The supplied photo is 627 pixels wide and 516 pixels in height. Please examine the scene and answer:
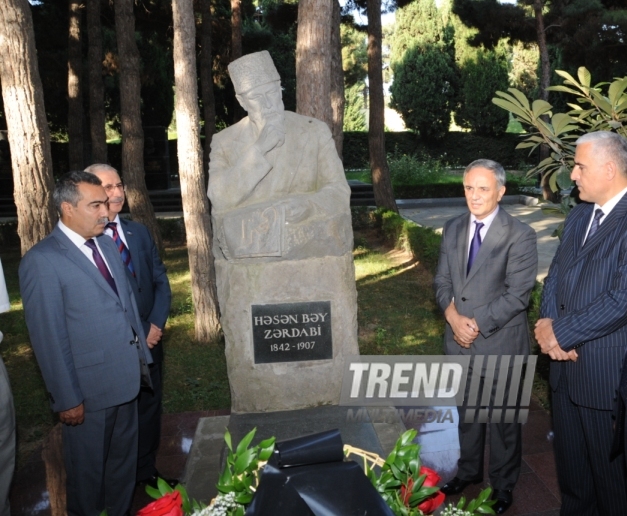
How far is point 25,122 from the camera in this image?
5.70 metres

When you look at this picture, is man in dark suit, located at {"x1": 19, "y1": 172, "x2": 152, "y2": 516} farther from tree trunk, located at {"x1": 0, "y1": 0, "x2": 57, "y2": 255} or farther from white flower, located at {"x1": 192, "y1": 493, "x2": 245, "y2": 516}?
tree trunk, located at {"x1": 0, "y1": 0, "x2": 57, "y2": 255}

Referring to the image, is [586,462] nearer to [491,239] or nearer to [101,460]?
[491,239]

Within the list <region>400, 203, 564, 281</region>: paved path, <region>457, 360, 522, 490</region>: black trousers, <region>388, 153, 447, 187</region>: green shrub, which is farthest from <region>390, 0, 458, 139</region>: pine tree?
<region>457, 360, 522, 490</region>: black trousers

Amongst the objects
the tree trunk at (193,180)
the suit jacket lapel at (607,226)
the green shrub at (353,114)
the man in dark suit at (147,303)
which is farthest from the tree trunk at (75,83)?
the green shrub at (353,114)

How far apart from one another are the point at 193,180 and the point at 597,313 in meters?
5.25

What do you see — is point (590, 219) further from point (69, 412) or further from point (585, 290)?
point (69, 412)

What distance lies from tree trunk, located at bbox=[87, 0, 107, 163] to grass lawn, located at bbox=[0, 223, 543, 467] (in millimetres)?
4242

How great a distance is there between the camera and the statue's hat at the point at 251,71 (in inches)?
144

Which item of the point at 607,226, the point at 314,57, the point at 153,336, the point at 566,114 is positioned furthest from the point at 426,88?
the point at 607,226

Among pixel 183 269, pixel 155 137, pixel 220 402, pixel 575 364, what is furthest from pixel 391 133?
pixel 575 364

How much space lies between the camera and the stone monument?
3.76 m

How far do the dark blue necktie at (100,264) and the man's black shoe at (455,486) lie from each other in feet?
7.32

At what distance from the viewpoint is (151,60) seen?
75.9 ft

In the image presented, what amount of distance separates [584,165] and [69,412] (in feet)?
9.04
